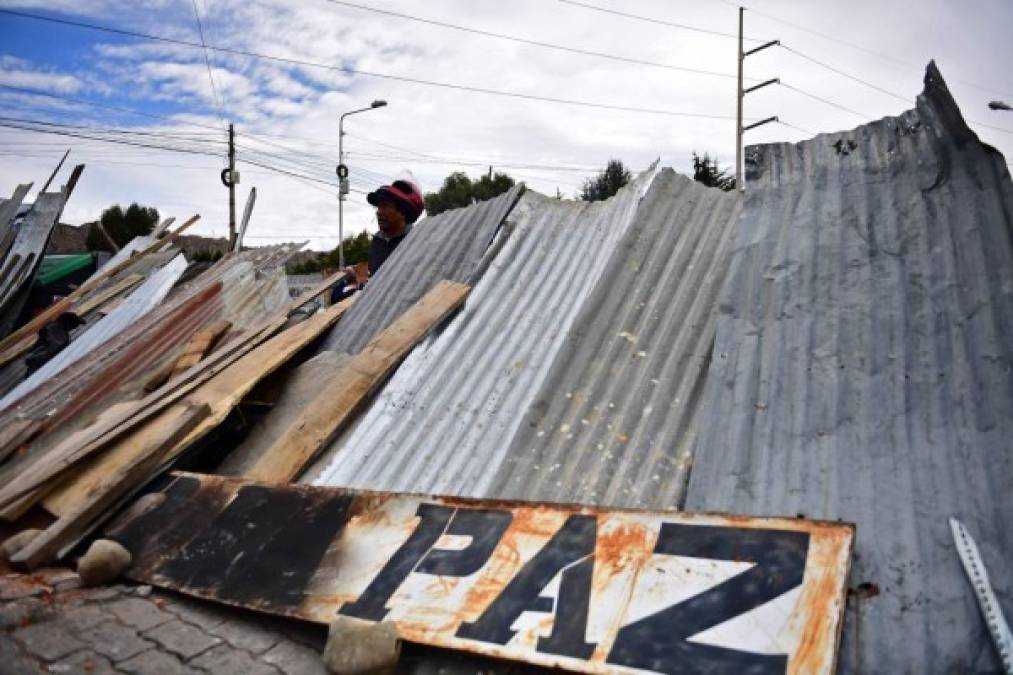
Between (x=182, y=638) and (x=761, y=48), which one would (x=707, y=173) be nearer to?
(x=761, y=48)

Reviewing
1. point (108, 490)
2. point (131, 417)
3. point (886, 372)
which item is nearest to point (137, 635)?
point (108, 490)

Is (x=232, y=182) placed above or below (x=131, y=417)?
above

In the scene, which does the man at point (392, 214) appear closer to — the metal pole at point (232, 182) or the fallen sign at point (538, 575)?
the fallen sign at point (538, 575)

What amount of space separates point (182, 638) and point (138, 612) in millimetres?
330

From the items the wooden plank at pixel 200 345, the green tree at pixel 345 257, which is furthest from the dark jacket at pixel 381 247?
the green tree at pixel 345 257

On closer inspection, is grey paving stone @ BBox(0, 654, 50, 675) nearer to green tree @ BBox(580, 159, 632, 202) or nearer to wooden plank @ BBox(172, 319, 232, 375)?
wooden plank @ BBox(172, 319, 232, 375)

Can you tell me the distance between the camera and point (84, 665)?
242 cm

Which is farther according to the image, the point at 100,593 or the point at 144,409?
the point at 144,409

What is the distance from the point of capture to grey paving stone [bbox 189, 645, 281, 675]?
2.34 m

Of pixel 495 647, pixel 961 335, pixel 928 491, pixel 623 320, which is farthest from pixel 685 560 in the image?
pixel 623 320

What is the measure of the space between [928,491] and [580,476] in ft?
3.87

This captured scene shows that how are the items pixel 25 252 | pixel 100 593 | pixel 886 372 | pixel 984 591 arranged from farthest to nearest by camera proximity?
pixel 25 252 < pixel 100 593 < pixel 886 372 < pixel 984 591

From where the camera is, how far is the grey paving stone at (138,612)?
8.83 feet

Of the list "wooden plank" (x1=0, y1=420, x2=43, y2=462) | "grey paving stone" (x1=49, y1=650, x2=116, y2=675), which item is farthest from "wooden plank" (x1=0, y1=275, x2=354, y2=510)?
"grey paving stone" (x1=49, y1=650, x2=116, y2=675)
